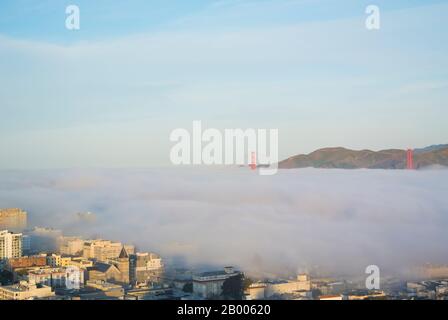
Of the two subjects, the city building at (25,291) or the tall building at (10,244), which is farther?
the tall building at (10,244)

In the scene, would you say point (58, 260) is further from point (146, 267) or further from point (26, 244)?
point (146, 267)

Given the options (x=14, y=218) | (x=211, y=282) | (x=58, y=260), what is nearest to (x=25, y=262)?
(x=58, y=260)

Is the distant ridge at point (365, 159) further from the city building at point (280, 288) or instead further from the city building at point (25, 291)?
the city building at point (25, 291)

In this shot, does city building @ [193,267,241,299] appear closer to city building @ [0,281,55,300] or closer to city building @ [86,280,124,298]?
city building @ [86,280,124,298]

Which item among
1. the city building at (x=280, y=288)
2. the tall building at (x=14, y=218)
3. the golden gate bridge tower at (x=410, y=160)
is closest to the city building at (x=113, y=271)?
the tall building at (x=14, y=218)

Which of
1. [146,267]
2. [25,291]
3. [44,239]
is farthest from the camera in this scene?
[44,239]

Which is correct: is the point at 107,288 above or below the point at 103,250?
below
